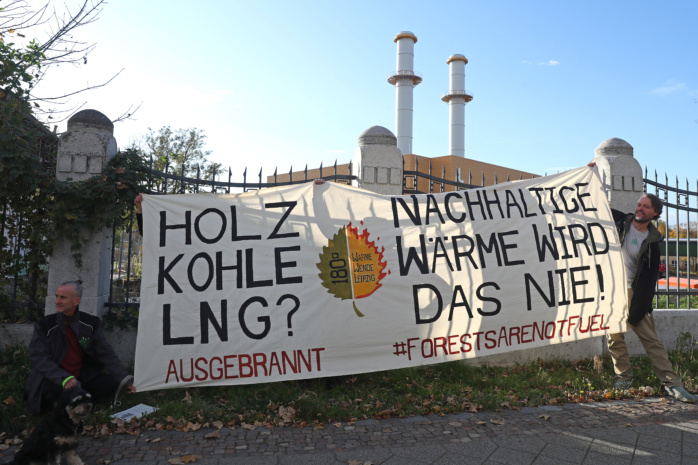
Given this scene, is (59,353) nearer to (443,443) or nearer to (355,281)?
(355,281)

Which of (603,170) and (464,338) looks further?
(603,170)

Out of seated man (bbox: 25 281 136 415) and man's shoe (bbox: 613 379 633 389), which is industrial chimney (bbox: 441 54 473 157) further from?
seated man (bbox: 25 281 136 415)

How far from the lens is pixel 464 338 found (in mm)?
4891

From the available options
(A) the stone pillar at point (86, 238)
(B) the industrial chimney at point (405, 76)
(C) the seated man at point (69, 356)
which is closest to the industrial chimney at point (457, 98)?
(B) the industrial chimney at point (405, 76)

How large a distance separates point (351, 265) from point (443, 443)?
5.96ft

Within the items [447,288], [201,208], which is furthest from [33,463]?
[447,288]

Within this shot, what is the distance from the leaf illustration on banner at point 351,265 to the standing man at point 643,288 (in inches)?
110

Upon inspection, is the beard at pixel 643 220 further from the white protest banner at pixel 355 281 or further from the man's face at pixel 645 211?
the white protest banner at pixel 355 281

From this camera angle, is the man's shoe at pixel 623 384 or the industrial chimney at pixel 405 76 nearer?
the man's shoe at pixel 623 384

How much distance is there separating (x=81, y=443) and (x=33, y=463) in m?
0.64

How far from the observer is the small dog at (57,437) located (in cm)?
309

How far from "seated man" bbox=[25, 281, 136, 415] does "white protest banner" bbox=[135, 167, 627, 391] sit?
0.30 m

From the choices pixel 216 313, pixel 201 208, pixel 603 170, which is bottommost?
pixel 216 313

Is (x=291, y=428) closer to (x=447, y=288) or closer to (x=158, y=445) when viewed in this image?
(x=158, y=445)
